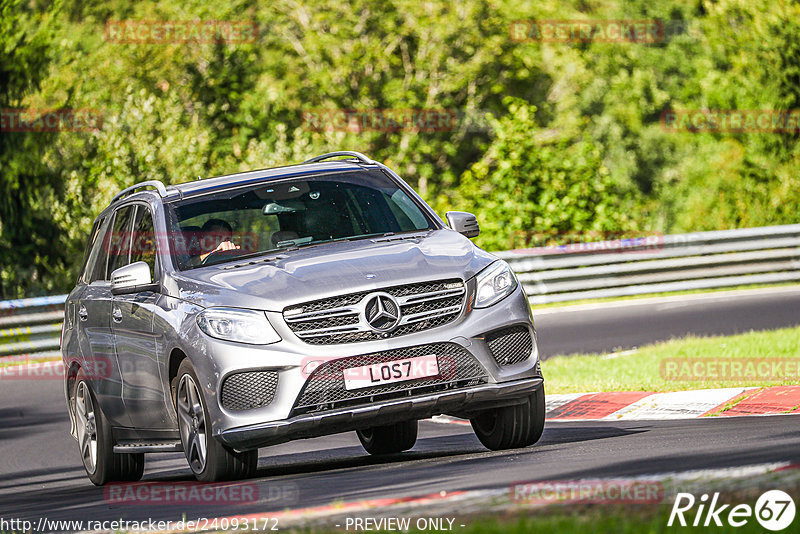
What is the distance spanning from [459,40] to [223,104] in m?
8.15

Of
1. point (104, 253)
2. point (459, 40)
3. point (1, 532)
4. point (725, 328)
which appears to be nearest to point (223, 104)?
point (459, 40)

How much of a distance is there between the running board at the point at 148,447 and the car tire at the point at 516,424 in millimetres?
1988

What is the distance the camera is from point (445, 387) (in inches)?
316

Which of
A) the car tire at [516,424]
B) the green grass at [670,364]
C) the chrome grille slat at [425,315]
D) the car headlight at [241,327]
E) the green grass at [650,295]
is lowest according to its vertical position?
the green grass at [650,295]

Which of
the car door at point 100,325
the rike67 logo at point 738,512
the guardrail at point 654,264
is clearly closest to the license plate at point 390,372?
the car door at point 100,325

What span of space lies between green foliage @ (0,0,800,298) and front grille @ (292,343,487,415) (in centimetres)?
2033

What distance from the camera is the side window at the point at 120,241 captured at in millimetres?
9703

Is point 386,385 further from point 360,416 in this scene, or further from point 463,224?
point 463,224

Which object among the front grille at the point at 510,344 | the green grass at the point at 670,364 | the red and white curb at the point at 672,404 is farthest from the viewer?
the green grass at the point at 670,364

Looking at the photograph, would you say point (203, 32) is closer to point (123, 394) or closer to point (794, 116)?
point (794, 116)

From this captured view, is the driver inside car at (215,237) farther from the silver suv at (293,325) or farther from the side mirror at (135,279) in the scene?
the side mirror at (135,279)

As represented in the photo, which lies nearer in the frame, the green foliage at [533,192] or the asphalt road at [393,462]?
the asphalt road at [393,462]

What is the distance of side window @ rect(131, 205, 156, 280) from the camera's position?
29.8 ft

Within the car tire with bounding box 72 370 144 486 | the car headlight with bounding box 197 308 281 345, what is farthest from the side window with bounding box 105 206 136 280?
the car headlight with bounding box 197 308 281 345
